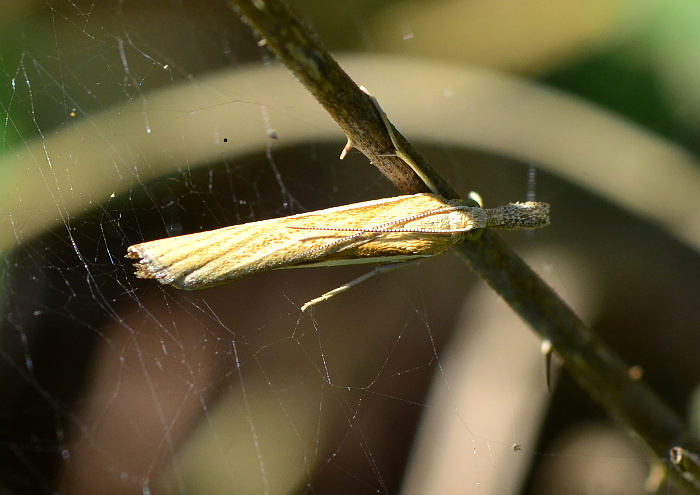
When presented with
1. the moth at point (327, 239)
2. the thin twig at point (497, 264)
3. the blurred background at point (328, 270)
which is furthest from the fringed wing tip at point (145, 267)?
the thin twig at point (497, 264)

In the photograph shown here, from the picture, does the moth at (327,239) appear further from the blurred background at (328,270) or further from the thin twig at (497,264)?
the blurred background at (328,270)

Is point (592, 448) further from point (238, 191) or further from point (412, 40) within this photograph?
point (412, 40)

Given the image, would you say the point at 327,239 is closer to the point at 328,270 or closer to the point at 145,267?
the point at 145,267

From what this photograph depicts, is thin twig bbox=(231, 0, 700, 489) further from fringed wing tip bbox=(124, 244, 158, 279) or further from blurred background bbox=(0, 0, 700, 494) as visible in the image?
fringed wing tip bbox=(124, 244, 158, 279)

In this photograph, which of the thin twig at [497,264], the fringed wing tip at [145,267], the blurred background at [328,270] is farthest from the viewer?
the blurred background at [328,270]

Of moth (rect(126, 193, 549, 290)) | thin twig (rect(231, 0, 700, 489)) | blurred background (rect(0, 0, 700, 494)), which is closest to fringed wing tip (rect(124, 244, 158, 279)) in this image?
moth (rect(126, 193, 549, 290))

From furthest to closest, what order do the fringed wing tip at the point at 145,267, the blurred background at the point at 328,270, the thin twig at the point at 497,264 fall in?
the blurred background at the point at 328,270
the fringed wing tip at the point at 145,267
the thin twig at the point at 497,264
